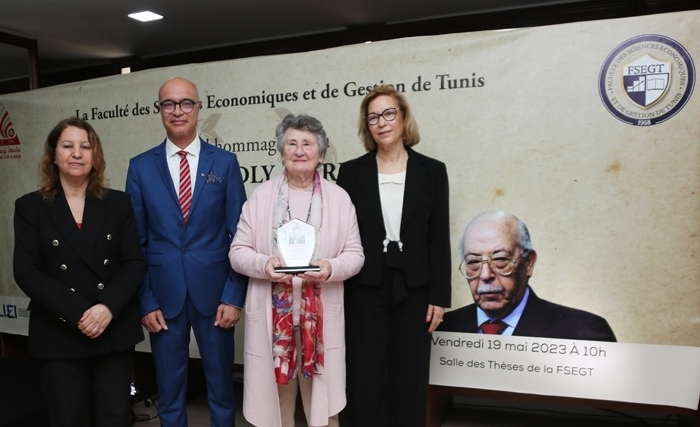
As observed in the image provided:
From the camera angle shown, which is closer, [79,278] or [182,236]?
[79,278]

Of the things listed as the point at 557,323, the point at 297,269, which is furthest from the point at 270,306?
the point at 557,323

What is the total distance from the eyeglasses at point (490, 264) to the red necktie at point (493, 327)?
0.25 m

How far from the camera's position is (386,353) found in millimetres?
2023

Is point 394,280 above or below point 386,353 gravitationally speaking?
above

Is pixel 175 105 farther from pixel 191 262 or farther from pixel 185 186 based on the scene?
pixel 191 262

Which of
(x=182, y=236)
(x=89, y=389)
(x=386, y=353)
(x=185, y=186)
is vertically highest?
(x=185, y=186)

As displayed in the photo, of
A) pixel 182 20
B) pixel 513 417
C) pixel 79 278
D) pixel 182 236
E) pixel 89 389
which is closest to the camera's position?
pixel 79 278

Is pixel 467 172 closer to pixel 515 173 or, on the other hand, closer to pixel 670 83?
pixel 515 173

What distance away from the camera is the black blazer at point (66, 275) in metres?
1.79

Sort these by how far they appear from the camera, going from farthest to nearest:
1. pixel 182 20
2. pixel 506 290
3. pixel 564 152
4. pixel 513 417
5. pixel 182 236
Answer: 1. pixel 182 20
2. pixel 513 417
3. pixel 506 290
4. pixel 564 152
5. pixel 182 236

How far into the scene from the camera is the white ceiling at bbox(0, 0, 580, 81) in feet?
11.7

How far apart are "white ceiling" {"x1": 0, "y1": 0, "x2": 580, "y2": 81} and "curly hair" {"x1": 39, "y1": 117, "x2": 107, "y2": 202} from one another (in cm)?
197

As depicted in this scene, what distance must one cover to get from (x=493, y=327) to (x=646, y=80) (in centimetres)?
141

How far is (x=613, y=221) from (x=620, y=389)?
822mm
